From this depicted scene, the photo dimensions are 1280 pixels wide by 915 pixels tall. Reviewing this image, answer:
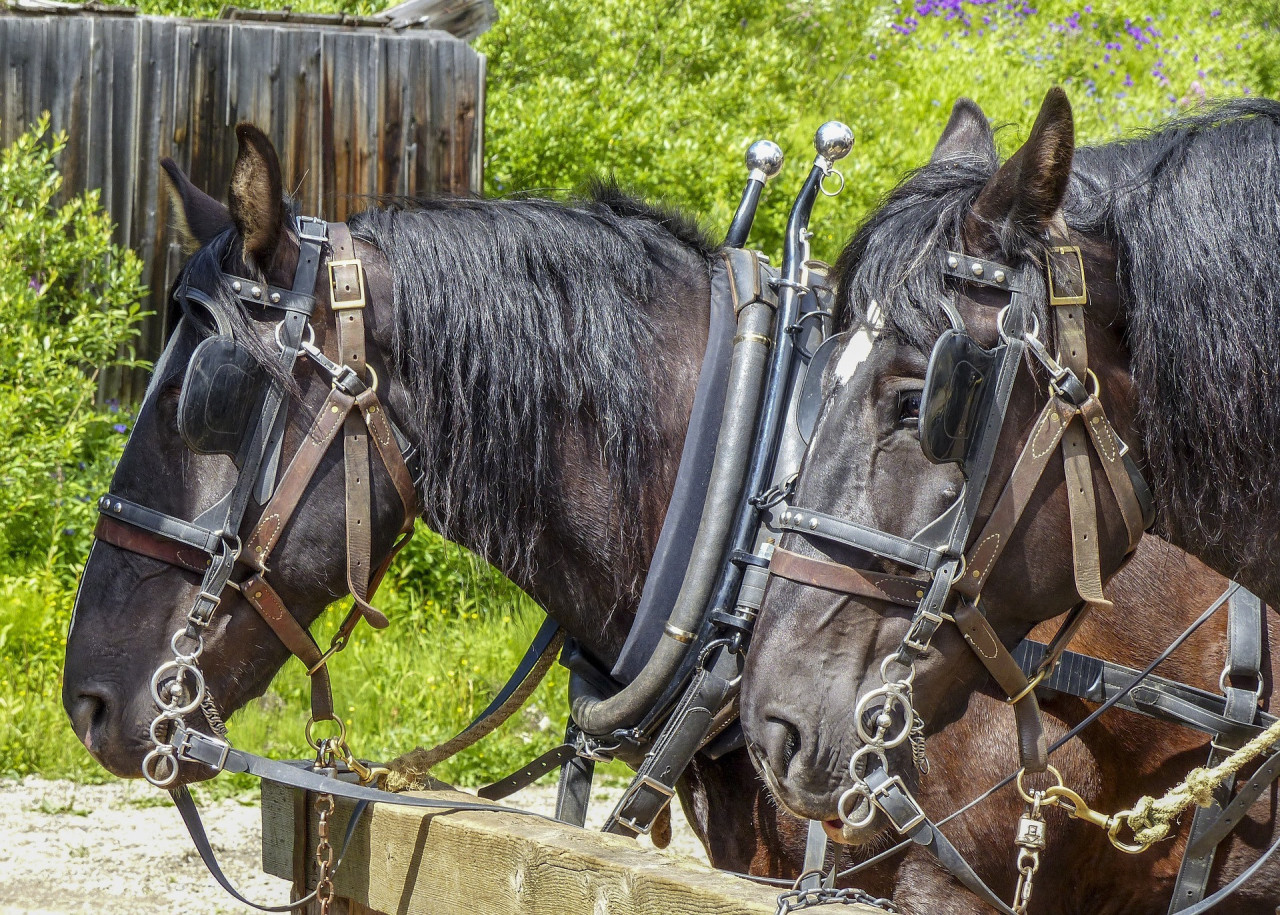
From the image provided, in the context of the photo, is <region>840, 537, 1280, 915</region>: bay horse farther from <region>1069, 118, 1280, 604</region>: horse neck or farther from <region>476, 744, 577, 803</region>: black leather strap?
<region>476, 744, 577, 803</region>: black leather strap

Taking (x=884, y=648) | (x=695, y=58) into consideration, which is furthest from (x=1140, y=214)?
(x=695, y=58)

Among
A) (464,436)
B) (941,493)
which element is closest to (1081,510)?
(941,493)

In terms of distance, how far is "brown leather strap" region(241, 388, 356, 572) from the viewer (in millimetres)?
2078

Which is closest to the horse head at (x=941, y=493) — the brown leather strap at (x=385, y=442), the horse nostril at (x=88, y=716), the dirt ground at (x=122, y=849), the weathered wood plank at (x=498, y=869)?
the weathered wood plank at (x=498, y=869)

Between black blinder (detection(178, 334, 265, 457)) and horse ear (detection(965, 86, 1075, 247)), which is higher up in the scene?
horse ear (detection(965, 86, 1075, 247))

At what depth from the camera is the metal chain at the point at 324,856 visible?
6.78ft

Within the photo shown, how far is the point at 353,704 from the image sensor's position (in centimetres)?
508

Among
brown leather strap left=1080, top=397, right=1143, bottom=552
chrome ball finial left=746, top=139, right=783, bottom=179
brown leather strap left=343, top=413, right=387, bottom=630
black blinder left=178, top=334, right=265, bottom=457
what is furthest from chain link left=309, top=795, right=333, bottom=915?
chrome ball finial left=746, top=139, right=783, bottom=179

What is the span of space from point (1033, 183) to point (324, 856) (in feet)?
4.94

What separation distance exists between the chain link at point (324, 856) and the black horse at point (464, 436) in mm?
254

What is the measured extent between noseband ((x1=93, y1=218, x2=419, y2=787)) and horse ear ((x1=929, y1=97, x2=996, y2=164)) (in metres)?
1.03

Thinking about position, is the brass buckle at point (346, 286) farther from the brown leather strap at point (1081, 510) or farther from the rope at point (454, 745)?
the brown leather strap at point (1081, 510)

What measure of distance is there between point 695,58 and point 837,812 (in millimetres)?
6557

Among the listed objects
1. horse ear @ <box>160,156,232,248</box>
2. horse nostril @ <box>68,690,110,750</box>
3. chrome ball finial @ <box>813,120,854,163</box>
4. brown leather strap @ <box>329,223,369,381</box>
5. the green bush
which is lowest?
the green bush
